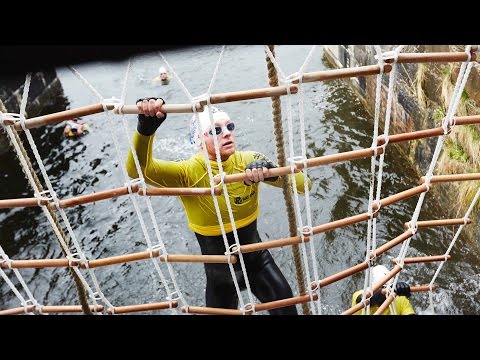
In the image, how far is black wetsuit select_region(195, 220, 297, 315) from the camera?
2.31 metres

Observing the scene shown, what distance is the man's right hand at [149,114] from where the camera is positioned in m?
1.58

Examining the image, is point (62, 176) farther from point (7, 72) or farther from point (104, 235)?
point (7, 72)

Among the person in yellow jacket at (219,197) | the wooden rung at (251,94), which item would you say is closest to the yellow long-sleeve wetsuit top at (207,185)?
the person in yellow jacket at (219,197)

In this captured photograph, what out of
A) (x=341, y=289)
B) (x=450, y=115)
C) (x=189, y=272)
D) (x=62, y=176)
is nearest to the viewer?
(x=450, y=115)

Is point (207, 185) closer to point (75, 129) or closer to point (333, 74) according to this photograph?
point (333, 74)

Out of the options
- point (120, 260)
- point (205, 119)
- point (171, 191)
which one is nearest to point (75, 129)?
point (205, 119)

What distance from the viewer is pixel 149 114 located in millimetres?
1584

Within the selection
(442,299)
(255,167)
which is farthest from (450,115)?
(442,299)

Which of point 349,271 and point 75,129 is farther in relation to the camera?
point 75,129

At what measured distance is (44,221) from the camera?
4.62 m

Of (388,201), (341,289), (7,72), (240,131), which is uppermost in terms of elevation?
(7,72)

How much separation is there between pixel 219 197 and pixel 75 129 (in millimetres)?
4558

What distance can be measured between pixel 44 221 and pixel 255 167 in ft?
12.0

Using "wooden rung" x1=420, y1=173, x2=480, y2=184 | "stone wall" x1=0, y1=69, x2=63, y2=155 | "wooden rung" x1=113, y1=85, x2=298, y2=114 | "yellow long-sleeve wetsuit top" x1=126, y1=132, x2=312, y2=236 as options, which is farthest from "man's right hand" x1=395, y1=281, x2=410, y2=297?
"stone wall" x1=0, y1=69, x2=63, y2=155
